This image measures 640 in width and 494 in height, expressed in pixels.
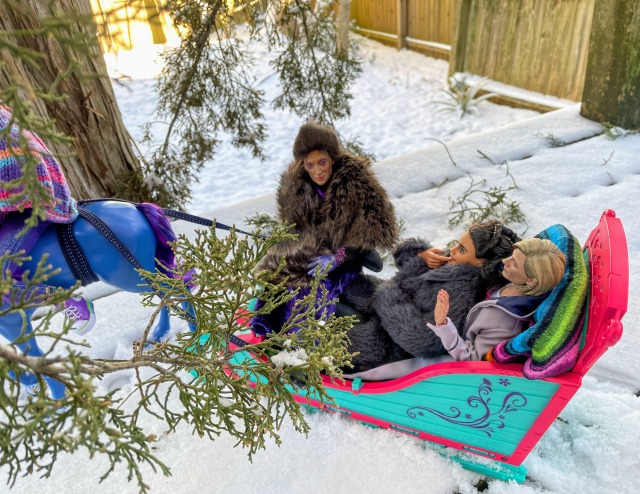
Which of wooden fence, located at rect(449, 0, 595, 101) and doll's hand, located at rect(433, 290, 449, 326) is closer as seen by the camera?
doll's hand, located at rect(433, 290, 449, 326)

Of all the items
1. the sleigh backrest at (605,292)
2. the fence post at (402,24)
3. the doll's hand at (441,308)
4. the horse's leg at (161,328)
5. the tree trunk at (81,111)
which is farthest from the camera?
the fence post at (402,24)

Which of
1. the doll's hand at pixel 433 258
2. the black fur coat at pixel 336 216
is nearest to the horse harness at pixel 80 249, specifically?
the black fur coat at pixel 336 216

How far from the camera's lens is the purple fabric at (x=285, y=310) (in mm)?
1837

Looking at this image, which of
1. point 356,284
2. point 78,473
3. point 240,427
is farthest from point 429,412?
point 78,473

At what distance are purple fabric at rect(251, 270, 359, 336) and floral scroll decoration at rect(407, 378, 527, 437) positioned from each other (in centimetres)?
53

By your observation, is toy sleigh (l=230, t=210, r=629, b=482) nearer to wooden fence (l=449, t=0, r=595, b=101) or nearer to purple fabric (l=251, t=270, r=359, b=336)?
purple fabric (l=251, t=270, r=359, b=336)

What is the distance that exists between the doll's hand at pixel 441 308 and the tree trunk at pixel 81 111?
1753mm

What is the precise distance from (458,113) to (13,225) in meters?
5.71

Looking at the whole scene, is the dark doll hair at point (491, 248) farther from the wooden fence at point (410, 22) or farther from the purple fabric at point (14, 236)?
the wooden fence at point (410, 22)

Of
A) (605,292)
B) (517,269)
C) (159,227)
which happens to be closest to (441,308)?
(517,269)

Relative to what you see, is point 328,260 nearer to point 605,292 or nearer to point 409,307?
point 409,307

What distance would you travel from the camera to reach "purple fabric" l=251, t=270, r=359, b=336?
1837 millimetres

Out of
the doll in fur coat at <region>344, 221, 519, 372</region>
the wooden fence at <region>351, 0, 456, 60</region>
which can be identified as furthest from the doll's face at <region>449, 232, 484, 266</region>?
the wooden fence at <region>351, 0, 456, 60</region>

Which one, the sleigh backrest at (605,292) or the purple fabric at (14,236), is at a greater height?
the purple fabric at (14,236)
